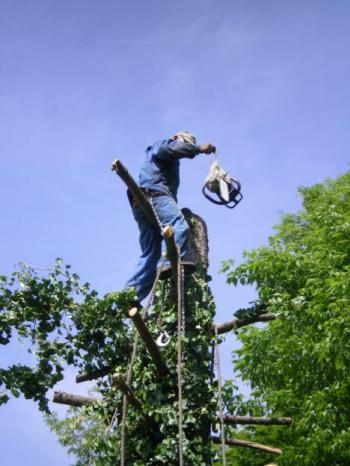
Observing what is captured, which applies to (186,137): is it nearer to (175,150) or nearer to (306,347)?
(175,150)

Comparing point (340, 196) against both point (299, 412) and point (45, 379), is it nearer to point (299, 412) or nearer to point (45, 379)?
point (299, 412)

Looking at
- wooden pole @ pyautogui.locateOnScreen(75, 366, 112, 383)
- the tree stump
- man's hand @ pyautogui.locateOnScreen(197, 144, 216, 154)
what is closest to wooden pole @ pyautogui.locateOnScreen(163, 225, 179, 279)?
the tree stump

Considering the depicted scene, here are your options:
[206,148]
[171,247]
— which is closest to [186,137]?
[206,148]

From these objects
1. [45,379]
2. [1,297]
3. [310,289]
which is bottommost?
[45,379]

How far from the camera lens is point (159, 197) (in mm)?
5832

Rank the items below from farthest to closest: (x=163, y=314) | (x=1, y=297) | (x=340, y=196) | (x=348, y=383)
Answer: (x=340, y=196)
(x=348, y=383)
(x=1, y=297)
(x=163, y=314)

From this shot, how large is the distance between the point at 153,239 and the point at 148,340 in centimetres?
174

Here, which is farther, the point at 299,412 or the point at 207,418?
the point at 299,412

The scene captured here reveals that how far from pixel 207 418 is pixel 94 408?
0.91 m

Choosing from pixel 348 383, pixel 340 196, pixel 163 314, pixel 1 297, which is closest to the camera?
pixel 163 314

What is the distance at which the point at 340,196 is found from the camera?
39.2 feet

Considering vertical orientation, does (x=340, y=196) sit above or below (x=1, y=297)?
above

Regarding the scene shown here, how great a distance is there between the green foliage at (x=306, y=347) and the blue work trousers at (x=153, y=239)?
1.21m

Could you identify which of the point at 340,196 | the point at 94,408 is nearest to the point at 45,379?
the point at 94,408
